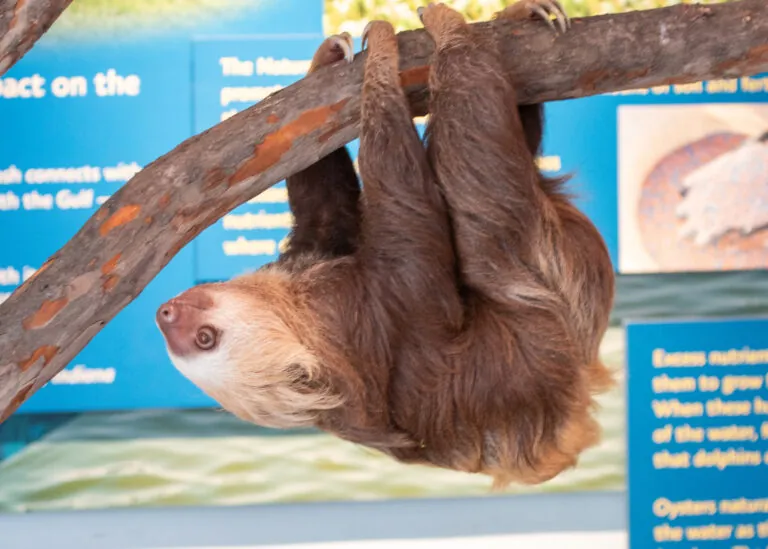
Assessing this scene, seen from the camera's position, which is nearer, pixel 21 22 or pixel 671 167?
pixel 21 22

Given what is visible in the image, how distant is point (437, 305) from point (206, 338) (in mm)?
756

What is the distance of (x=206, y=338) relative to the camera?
2.79 meters

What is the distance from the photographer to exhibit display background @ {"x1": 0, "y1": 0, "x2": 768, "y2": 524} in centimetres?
464

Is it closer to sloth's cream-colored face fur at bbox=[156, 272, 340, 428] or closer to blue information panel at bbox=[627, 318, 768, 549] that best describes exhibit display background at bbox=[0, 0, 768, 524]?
blue information panel at bbox=[627, 318, 768, 549]

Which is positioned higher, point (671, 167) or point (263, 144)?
point (671, 167)

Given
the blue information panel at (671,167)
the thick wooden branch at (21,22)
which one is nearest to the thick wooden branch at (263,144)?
the thick wooden branch at (21,22)

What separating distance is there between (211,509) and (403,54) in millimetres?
3202

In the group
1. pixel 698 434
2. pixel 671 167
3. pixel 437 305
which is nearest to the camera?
pixel 437 305

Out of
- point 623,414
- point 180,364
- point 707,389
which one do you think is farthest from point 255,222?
point 707,389

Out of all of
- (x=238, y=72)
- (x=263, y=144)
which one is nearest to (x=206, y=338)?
(x=263, y=144)

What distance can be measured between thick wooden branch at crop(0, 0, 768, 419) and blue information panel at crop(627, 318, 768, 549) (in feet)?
7.88

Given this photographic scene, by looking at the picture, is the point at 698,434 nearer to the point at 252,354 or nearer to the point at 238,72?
the point at 252,354

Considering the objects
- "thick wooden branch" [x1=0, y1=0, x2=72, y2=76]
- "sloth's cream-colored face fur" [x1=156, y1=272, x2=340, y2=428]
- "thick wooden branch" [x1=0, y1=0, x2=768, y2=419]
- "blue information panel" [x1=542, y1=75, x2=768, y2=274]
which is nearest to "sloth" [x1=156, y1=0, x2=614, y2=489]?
"sloth's cream-colored face fur" [x1=156, y1=272, x2=340, y2=428]

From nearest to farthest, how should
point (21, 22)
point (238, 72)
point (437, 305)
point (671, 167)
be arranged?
point (21, 22) → point (437, 305) → point (238, 72) → point (671, 167)
